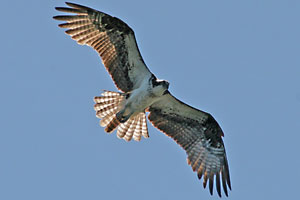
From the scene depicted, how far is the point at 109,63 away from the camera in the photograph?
Result: 1379cm

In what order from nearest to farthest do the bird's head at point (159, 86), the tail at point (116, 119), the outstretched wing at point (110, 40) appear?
the bird's head at point (159, 86), the outstretched wing at point (110, 40), the tail at point (116, 119)

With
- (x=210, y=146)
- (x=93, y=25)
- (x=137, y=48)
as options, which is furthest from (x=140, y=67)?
(x=210, y=146)

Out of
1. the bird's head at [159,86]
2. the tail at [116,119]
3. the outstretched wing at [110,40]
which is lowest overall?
the tail at [116,119]

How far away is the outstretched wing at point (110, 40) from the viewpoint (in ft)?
44.3

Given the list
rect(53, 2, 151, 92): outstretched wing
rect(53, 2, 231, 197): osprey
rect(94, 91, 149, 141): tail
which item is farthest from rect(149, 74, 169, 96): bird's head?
rect(94, 91, 149, 141): tail

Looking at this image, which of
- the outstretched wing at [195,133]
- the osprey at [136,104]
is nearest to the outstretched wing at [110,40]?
the osprey at [136,104]

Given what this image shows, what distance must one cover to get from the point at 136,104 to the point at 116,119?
0.68 m

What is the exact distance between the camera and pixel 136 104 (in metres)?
13.5

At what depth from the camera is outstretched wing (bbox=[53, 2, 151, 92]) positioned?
13508 mm

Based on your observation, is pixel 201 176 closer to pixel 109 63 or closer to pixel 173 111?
pixel 173 111

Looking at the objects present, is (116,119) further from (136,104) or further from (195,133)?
(195,133)

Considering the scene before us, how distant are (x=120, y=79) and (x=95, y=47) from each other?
92 cm

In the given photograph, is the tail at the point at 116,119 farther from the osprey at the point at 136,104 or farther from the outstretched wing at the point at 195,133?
the outstretched wing at the point at 195,133

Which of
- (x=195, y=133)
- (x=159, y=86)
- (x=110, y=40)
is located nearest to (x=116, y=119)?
(x=159, y=86)
